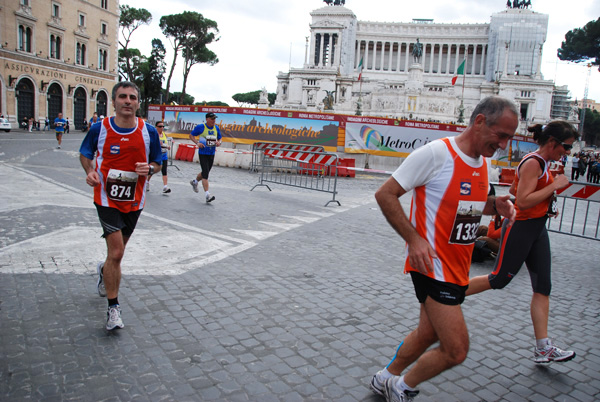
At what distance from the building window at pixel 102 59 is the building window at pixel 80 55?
7.48 feet

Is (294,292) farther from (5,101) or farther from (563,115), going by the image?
(563,115)

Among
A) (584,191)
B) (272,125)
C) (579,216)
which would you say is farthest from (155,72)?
(584,191)

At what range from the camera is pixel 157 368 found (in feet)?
10.8

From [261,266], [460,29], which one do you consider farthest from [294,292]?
[460,29]

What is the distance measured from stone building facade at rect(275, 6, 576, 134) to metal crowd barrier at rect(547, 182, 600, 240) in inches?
1815

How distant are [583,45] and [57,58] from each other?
46590 mm

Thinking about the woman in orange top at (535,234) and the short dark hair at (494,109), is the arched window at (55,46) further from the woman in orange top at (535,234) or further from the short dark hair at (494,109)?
the short dark hair at (494,109)

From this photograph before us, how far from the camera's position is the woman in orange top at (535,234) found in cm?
382

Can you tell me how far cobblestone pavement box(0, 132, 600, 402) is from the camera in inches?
125

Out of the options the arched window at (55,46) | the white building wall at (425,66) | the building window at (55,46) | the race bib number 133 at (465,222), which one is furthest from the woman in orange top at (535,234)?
the white building wall at (425,66)

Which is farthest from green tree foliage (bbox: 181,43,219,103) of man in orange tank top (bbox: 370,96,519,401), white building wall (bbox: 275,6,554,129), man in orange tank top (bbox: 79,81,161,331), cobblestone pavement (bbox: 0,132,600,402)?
man in orange tank top (bbox: 370,96,519,401)

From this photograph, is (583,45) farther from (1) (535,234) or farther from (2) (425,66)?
(2) (425,66)

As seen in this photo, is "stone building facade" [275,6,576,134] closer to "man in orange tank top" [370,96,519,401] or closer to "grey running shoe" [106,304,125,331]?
"grey running shoe" [106,304,125,331]

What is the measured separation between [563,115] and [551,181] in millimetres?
83078
